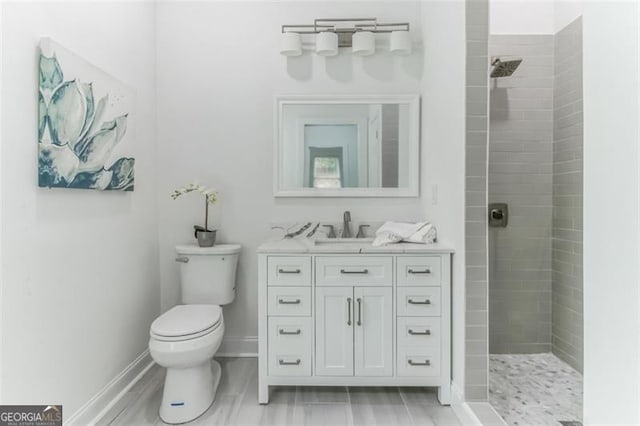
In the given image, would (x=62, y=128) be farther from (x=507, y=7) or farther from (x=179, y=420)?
(x=507, y=7)

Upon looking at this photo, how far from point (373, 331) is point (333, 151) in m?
1.22

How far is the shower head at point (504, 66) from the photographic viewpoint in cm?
215

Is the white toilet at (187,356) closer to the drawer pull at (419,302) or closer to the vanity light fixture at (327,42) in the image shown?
the drawer pull at (419,302)

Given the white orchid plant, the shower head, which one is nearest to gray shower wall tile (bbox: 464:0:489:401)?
the shower head

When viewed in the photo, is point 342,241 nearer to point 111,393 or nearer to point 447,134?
point 447,134

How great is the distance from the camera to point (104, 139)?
1774 mm

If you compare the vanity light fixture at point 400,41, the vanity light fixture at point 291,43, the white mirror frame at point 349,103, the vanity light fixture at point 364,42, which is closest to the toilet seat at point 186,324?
the white mirror frame at point 349,103

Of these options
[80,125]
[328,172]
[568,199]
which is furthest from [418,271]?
[80,125]

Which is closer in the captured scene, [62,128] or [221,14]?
[62,128]

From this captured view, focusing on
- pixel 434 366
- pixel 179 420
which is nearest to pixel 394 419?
pixel 434 366

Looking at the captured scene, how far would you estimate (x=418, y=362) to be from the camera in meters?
1.84

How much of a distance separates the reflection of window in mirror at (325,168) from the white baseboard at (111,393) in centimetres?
158

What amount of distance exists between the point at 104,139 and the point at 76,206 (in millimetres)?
395

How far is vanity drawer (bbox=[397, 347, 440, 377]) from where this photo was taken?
184cm
